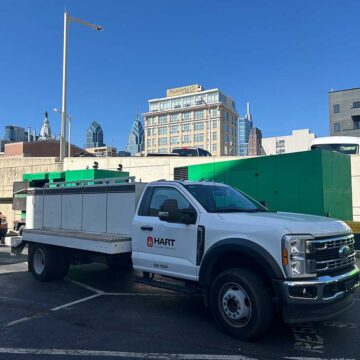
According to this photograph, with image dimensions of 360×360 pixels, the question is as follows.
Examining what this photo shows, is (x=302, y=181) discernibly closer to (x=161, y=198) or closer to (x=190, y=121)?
(x=161, y=198)

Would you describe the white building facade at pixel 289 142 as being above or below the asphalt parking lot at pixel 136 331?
above

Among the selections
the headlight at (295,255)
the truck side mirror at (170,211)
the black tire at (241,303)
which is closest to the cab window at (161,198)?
the truck side mirror at (170,211)

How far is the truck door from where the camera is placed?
19.7 ft

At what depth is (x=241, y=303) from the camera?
17.1ft

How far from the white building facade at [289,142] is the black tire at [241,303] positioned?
97.1 metres

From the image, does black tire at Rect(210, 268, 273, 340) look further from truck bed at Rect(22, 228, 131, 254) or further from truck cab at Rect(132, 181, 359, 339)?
truck bed at Rect(22, 228, 131, 254)

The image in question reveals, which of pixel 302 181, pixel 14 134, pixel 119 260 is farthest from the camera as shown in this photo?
pixel 14 134

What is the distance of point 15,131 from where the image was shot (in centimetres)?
11612

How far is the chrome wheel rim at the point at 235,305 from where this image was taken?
17.0 ft

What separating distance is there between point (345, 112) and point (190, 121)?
240ft

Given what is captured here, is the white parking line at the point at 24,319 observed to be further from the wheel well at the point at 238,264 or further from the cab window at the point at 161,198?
the wheel well at the point at 238,264

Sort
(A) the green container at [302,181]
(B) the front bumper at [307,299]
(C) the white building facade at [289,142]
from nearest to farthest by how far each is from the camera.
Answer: (B) the front bumper at [307,299] → (A) the green container at [302,181] → (C) the white building facade at [289,142]

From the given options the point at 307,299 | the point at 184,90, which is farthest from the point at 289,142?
the point at 307,299

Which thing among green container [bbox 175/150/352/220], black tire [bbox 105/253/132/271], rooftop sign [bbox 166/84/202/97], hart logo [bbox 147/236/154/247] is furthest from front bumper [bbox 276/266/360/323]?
rooftop sign [bbox 166/84/202/97]
